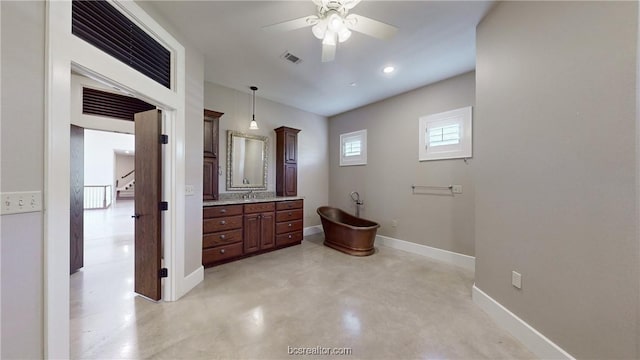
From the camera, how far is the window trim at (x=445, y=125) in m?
3.21

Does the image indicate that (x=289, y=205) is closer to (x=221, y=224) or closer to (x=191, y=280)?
(x=221, y=224)

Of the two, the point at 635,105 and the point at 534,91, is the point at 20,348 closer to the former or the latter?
the point at 635,105

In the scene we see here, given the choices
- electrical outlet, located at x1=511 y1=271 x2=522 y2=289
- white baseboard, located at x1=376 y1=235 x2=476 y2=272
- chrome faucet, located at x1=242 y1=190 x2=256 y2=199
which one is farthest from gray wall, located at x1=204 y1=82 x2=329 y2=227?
electrical outlet, located at x1=511 y1=271 x2=522 y2=289

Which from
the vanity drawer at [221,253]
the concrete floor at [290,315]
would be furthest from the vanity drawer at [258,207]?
the concrete floor at [290,315]

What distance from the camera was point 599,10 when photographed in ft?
4.00

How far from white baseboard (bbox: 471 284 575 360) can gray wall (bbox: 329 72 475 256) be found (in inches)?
50.2

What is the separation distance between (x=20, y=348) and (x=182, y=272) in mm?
1242

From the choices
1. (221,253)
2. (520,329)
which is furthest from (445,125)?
(221,253)

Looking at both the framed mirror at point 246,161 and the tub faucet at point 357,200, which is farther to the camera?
the tub faucet at point 357,200

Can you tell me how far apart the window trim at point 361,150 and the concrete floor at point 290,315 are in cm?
225

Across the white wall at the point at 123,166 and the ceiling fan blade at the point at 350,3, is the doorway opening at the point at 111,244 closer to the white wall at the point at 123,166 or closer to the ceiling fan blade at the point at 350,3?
the ceiling fan blade at the point at 350,3

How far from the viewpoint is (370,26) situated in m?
1.74

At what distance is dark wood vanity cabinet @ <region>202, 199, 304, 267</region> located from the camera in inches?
122

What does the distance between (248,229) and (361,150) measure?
272 centimetres
